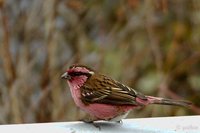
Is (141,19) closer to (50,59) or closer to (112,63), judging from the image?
(112,63)

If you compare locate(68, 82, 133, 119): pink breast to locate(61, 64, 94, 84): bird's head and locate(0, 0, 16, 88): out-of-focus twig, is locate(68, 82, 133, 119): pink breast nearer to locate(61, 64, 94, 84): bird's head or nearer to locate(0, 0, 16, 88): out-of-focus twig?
locate(61, 64, 94, 84): bird's head

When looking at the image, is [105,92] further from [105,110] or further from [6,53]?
[6,53]

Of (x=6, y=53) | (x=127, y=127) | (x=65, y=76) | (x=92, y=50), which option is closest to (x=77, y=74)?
(x=65, y=76)

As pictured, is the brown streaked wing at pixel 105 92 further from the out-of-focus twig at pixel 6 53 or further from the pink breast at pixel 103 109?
the out-of-focus twig at pixel 6 53

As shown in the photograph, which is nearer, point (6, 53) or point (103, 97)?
point (103, 97)

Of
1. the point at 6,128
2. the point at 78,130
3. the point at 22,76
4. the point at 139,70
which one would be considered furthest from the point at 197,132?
the point at 139,70

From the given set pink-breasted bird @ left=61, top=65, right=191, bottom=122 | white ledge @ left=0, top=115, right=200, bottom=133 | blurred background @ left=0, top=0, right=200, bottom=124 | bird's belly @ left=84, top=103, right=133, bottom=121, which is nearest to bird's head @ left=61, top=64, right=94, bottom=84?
pink-breasted bird @ left=61, top=65, right=191, bottom=122

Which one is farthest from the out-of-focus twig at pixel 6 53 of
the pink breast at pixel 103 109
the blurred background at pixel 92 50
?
the pink breast at pixel 103 109
